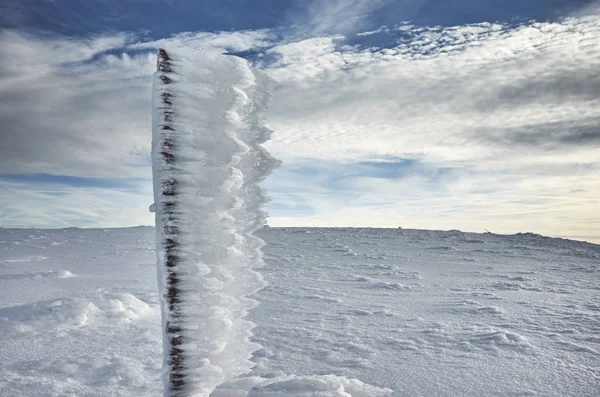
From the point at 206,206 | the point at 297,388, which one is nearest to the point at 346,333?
the point at 297,388

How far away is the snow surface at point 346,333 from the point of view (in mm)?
2336

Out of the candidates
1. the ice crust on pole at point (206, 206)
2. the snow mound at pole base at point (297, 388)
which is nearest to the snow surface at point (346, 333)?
the snow mound at pole base at point (297, 388)

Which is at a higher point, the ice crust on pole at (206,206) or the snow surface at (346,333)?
the ice crust on pole at (206,206)

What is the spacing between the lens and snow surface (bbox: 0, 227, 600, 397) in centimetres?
234

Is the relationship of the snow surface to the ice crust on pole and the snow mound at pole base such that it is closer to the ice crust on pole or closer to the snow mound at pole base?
the snow mound at pole base

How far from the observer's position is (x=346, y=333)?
3.42m

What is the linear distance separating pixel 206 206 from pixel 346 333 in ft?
7.07

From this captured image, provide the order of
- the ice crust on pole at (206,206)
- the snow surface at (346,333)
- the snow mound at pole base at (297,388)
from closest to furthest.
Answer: the ice crust on pole at (206,206), the snow mound at pole base at (297,388), the snow surface at (346,333)

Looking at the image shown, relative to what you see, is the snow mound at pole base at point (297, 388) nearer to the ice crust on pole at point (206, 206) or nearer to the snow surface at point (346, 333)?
the snow surface at point (346, 333)

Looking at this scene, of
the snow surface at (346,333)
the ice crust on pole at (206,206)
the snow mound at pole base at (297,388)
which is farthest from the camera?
the snow surface at (346,333)

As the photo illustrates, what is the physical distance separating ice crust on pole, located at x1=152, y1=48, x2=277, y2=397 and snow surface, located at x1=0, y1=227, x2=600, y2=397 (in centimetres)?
54

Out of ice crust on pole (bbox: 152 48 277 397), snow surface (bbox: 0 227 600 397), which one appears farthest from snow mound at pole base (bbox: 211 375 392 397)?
ice crust on pole (bbox: 152 48 277 397)

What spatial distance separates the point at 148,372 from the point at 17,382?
0.66 metres

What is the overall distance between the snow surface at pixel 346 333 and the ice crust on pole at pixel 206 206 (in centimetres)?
54
